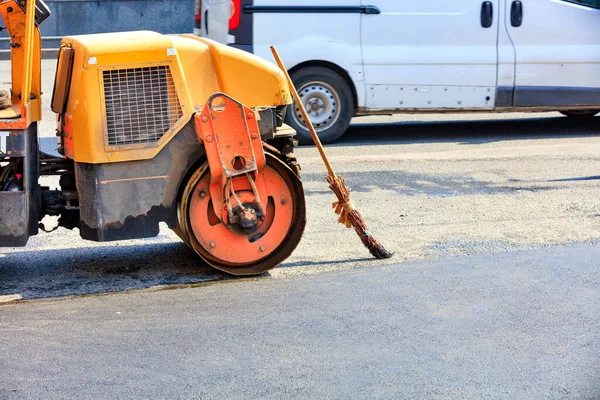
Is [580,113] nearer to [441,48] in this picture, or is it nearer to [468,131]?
[468,131]

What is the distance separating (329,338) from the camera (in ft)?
15.6

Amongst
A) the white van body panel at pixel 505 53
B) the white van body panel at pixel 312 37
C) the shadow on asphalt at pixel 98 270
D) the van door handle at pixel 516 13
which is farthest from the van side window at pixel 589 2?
the shadow on asphalt at pixel 98 270

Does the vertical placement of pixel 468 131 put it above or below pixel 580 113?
below

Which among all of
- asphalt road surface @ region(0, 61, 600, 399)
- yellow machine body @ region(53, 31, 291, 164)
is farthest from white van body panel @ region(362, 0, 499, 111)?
yellow machine body @ region(53, 31, 291, 164)

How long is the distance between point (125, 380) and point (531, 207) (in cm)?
452

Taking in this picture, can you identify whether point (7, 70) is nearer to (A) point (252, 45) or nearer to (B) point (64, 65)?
(A) point (252, 45)

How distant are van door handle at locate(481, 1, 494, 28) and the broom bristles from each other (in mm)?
5269

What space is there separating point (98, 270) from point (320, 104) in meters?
5.27

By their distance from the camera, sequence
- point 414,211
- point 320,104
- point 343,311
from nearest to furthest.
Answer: point 343,311 → point 414,211 → point 320,104

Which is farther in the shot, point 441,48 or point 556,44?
point 556,44

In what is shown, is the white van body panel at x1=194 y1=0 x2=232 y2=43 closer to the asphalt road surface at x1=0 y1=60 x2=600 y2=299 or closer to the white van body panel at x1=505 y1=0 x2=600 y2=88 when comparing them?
the asphalt road surface at x1=0 y1=60 x2=600 y2=299

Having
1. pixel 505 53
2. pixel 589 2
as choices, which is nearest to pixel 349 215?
pixel 505 53

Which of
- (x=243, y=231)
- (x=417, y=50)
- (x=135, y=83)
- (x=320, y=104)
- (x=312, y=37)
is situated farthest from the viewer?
(x=320, y=104)

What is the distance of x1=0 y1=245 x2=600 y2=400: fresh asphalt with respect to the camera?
420 centimetres
